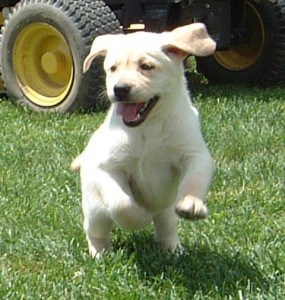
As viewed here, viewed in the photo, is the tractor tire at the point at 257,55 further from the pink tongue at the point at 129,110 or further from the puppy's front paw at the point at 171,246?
the pink tongue at the point at 129,110

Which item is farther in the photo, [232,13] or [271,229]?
[232,13]

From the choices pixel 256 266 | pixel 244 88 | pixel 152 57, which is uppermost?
pixel 152 57

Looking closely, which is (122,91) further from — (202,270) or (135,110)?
(202,270)

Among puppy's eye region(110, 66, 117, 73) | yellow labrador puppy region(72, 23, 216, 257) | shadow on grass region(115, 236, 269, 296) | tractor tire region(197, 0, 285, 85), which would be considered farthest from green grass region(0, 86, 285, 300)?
tractor tire region(197, 0, 285, 85)

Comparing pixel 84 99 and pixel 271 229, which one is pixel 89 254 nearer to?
pixel 271 229

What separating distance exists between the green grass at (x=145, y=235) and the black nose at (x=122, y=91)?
0.66 meters

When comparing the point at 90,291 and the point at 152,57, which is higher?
the point at 152,57

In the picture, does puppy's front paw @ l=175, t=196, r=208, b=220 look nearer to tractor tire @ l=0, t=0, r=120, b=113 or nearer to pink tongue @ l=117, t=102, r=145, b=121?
pink tongue @ l=117, t=102, r=145, b=121

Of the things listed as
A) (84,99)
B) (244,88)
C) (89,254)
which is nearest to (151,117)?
(89,254)

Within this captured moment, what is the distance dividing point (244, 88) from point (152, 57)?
501 cm

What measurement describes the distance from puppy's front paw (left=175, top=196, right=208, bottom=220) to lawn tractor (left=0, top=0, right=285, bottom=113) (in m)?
3.99

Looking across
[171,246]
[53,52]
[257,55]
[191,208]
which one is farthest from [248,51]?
[191,208]

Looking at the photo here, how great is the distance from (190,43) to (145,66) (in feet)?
0.66

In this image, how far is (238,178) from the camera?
539cm
